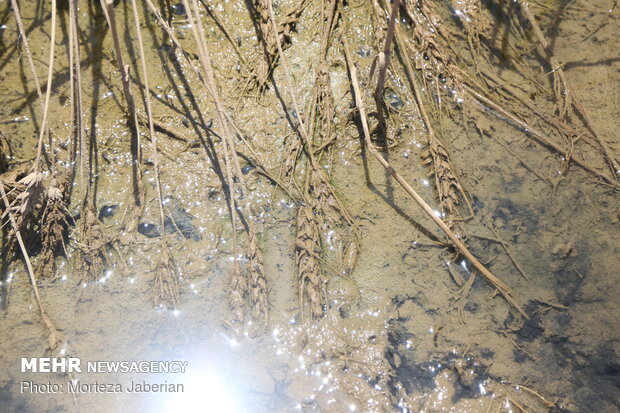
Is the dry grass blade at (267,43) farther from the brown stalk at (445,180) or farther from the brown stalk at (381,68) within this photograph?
the brown stalk at (445,180)

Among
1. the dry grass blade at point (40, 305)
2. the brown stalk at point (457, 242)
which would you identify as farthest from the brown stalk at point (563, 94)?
the dry grass blade at point (40, 305)

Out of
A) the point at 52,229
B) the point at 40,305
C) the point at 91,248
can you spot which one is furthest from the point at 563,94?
the point at 40,305

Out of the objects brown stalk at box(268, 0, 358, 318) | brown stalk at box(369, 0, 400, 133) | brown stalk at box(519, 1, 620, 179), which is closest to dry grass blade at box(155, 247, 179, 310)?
brown stalk at box(268, 0, 358, 318)

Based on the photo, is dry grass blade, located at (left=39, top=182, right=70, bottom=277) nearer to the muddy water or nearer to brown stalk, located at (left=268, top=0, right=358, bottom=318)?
the muddy water

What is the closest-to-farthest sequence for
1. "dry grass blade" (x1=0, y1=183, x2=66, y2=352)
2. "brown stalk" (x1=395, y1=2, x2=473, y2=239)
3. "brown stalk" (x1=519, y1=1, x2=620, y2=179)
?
1. "dry grass blade" (x1=0, y1=183, x2=66, y2=352)
2. "brown stalk" (x1=395, y1=2, x2=473, y2=239)
3. "brown stalk" (x1=519, y1=1, x2=620, y2=179)

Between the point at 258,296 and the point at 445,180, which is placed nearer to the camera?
the point at 258,296

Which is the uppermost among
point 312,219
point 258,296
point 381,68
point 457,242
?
point 381,68

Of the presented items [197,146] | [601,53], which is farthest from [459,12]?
[197,146]

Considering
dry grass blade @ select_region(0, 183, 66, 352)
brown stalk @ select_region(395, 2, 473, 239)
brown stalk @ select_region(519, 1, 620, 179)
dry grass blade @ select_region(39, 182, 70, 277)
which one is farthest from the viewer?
brown stalk @ select_region(519, 1, 620, 179)

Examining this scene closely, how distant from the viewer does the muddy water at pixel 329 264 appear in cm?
220

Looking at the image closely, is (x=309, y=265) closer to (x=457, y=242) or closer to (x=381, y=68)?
(x=457, y=242)

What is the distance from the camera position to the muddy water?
220 centimetres

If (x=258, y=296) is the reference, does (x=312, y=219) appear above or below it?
above

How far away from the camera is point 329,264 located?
244 cm
